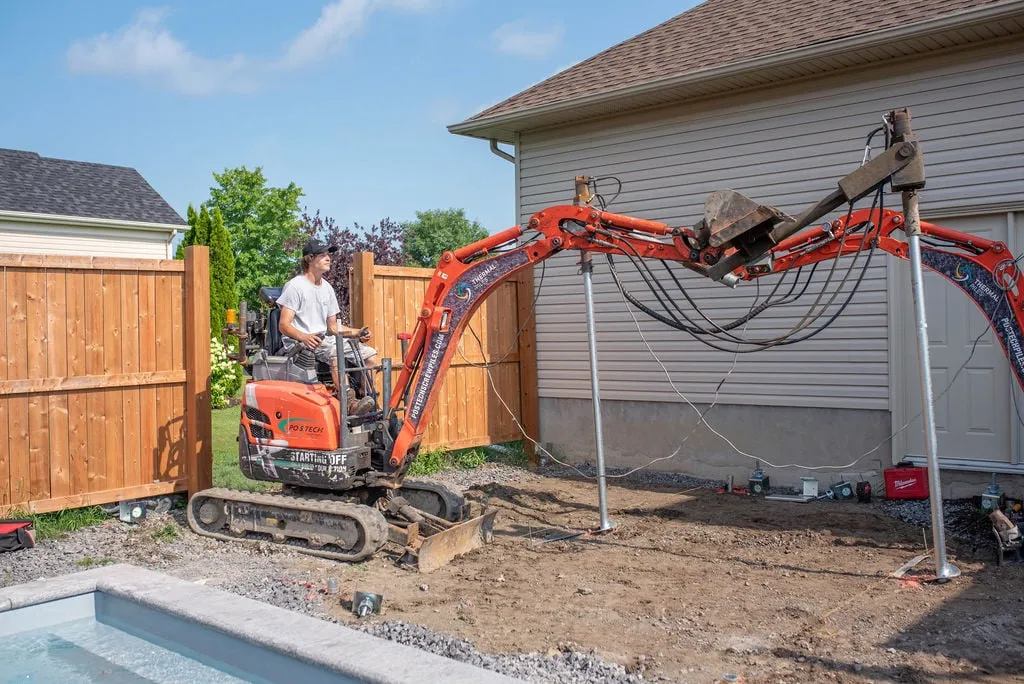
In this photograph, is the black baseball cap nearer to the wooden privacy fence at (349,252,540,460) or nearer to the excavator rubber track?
the wooden privacy fence at (349,252,540,460)

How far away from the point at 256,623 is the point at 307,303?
11.0ft

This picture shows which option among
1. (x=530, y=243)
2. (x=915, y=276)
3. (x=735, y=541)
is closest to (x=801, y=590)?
(x=735, y=541)

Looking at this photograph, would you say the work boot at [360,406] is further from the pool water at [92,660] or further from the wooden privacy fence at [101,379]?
the pool water at [92,660]

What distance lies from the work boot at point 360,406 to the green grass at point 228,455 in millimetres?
1869

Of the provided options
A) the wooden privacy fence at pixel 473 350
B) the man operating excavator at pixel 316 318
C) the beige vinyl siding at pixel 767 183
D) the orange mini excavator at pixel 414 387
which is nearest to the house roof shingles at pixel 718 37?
the beige vinyl siding at pixel 767 183

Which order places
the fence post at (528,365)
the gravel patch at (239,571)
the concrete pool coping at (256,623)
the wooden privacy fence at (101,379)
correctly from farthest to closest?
Answer: the fence post at (528,365) < the wooden privacy fence at (101,379) < the gravel patch at (239,571) < the concrete pool coping at (256,623)

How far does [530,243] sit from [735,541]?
9.76ft

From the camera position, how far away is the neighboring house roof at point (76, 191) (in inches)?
804

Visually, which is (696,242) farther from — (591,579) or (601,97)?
(601,97)

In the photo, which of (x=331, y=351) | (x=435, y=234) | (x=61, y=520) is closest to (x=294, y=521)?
(x=331, y=351)

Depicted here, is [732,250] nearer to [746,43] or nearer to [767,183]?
[767,183]

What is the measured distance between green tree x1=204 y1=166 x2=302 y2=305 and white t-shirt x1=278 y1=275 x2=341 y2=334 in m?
31.4

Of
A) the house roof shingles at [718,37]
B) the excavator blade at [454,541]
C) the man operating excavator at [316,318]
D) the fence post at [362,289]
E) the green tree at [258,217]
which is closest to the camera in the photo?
the excavator blade at [454,541]

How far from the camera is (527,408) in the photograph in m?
11.5
